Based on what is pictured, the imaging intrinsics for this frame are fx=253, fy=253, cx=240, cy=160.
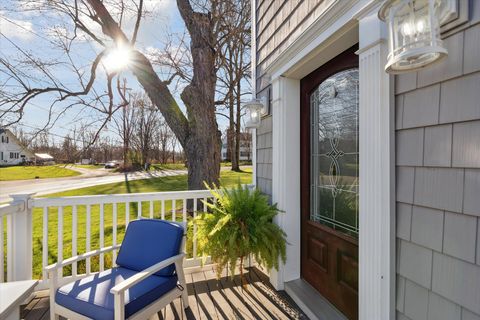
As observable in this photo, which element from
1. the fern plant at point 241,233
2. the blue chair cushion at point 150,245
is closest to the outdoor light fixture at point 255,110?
the fern plant at point 241,233

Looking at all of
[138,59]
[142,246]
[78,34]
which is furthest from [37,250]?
[78,34]

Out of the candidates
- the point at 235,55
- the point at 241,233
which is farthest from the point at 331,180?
the point at 235,55

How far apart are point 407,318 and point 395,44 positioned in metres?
1.32

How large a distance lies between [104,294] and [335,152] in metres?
2.01

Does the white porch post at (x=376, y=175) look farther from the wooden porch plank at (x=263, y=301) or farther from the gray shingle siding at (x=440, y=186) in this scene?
the wooden porch plank at (x=263, y=301)

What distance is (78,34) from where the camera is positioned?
608cm

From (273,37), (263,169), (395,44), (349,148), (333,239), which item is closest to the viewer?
(395,44)

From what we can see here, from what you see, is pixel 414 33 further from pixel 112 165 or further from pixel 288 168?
pixel 112 165

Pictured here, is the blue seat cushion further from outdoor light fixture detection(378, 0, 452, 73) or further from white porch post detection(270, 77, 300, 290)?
outdoor light fixture detection(378, 0, 452, 73)

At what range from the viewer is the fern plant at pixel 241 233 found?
2213 millimetres

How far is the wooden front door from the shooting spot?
6.21 feet

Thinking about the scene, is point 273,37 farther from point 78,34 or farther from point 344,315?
point 78,34

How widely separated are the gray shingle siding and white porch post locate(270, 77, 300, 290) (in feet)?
3.97

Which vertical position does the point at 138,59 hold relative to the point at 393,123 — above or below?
above
